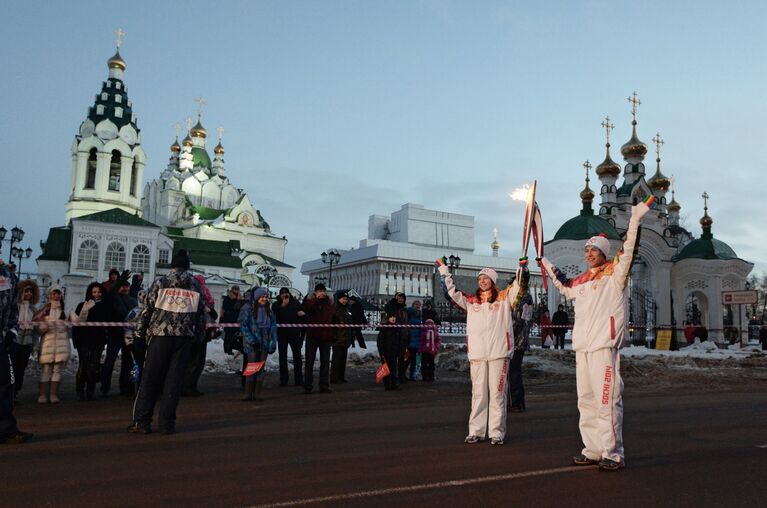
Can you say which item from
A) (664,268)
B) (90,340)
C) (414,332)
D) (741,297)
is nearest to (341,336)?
(414,332)

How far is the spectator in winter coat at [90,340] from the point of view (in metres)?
10.1

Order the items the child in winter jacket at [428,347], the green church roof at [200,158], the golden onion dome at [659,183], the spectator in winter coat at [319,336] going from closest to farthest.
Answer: the spectator in winter coat at [319,336], the child in winter jacket at [428,347], the golden onion dome at [659,183], the green church roof at [200,158]

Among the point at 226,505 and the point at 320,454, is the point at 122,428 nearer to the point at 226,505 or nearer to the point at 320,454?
the point at 320,454

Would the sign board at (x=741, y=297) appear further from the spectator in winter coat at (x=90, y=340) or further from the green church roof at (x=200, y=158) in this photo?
the green church roof at (x=200, y=158)

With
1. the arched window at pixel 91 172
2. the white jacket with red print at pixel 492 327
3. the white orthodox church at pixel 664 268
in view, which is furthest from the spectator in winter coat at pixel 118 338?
the arched window at pixel 91 172

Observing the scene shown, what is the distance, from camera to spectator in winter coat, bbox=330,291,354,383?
42.9ft

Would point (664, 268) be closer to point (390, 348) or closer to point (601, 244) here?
point (390, 348)

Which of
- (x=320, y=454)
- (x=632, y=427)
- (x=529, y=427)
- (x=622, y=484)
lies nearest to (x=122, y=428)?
(x=320, y=454)

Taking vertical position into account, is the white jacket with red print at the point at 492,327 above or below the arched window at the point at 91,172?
below

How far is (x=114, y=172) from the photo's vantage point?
62688 mm

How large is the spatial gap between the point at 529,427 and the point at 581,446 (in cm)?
137

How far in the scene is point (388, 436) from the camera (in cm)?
696

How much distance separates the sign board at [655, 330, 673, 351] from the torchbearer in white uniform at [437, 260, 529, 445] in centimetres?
2557

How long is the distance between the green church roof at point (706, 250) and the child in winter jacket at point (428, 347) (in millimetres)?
30575
